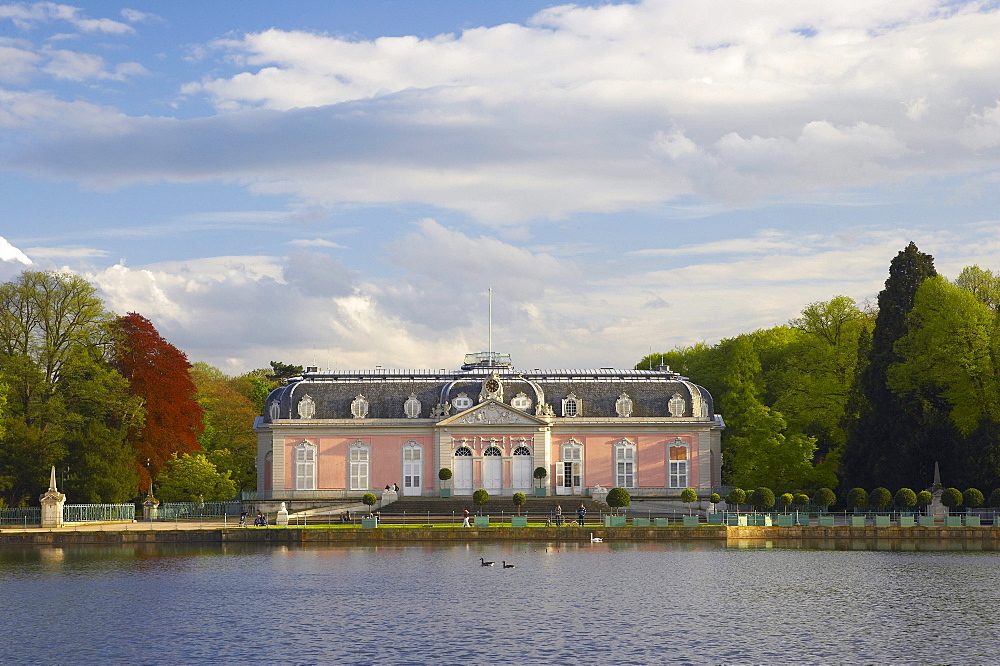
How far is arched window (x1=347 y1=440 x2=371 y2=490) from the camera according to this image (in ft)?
255

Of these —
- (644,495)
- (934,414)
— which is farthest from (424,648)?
(644,495)

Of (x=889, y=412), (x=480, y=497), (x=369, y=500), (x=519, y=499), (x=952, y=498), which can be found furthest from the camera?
(x=369, y=500)

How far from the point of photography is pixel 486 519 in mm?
61625

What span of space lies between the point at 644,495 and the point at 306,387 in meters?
20.7

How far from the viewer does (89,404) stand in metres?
70.0

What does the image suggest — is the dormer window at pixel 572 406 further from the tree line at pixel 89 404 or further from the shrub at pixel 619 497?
the tree line at pixel 89 404

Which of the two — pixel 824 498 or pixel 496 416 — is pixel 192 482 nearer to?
pixel 496 416

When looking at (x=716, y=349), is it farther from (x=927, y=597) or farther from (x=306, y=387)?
(x=927, y=597)

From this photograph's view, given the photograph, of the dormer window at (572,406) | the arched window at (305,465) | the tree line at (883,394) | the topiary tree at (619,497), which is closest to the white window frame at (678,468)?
the tree line at (883,394)

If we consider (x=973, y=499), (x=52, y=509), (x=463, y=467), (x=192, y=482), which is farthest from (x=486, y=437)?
(x=973, y=499)

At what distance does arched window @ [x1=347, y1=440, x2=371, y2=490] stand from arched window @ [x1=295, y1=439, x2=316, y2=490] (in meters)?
2.09

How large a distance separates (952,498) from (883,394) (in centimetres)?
824

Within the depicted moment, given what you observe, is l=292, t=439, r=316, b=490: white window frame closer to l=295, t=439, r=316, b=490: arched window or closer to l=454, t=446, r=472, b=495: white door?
l=295, t=439, r=316, b=490: arched window

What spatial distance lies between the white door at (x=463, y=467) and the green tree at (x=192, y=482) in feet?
42.3
